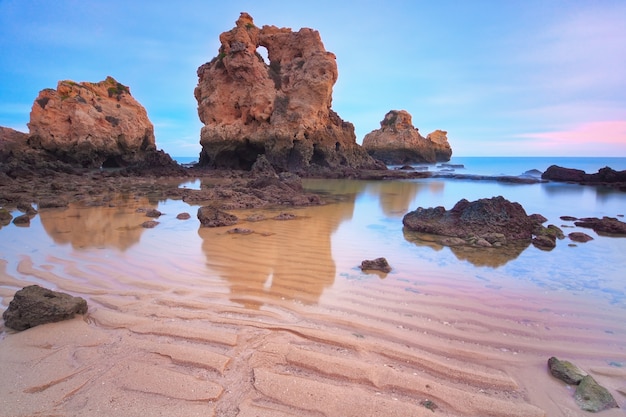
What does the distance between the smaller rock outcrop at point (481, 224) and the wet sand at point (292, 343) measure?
2.43 metres

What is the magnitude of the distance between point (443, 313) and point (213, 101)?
1094 inches

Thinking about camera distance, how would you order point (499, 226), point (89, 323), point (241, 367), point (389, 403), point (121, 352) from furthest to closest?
point (499, 226), point (89, 323), point (121, 352), point (241, 367), point (389, 403)

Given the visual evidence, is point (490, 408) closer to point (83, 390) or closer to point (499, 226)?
point (83, 390)

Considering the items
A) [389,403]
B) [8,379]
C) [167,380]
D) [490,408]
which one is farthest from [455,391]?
[8,379]

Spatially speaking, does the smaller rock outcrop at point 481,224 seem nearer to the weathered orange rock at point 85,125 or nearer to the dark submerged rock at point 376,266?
the dark submerged rock at point 376,266

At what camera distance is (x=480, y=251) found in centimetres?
611

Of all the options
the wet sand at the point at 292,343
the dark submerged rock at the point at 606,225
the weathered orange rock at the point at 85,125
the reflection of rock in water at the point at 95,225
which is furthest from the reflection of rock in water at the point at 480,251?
the weathered orange rock at the point at 85,125

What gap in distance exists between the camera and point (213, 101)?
1104 inches

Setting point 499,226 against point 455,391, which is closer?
point 455,391

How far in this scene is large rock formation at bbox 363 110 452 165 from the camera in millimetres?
52656

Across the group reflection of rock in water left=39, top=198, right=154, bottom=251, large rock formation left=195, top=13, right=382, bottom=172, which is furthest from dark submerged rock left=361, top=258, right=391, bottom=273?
large rock formation left=195, top=13, right=382, bottom=172

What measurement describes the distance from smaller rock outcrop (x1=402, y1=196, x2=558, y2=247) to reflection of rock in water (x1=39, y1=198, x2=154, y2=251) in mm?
5749

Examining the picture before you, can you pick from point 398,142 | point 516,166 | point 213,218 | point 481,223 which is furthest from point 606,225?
point 516,166

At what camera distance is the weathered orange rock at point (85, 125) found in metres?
28.1
